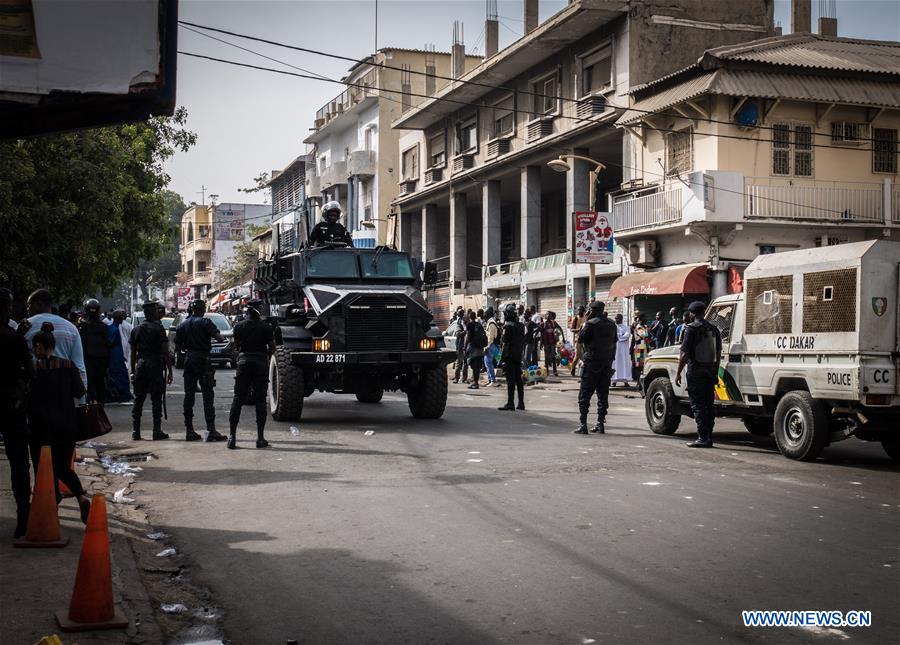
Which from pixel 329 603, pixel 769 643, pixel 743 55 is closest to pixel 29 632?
pixel 329 603

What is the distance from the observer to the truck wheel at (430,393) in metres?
15.2

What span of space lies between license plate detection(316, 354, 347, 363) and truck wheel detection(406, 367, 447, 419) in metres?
1.46

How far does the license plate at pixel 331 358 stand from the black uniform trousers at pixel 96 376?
4.16m

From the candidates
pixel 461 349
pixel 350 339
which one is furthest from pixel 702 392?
pixel 461 349

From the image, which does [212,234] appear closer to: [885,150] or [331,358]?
[885,150]

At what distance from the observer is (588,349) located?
14.0 metres

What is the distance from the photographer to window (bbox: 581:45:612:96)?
101 ft

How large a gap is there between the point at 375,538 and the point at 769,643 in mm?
3121

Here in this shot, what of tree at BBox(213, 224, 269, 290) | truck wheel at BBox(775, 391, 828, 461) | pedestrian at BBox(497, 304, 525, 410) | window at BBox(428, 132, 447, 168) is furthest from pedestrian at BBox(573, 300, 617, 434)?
tree at BBox(213, 224, 269, 290)

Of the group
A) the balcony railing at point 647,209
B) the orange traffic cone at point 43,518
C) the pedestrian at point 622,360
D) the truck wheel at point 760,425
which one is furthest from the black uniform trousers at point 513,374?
the balcony railing at point 647,209

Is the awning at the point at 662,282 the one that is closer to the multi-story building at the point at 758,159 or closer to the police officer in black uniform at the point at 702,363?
the multi-story building at the point at 758,159

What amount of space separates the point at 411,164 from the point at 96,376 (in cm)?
3384

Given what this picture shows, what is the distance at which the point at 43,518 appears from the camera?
6.73 meters

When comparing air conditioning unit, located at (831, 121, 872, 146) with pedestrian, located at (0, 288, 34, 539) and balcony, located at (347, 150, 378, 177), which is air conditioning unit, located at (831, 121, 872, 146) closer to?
pedestrian, located at (0, 288, 34, 539)
